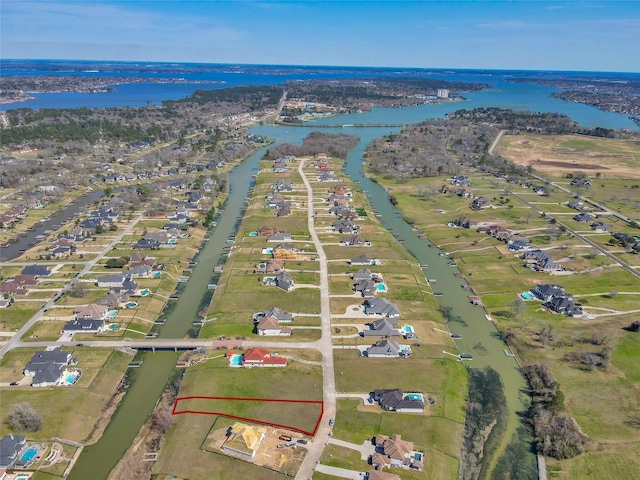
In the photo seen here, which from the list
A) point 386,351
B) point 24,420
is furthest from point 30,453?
point 386,351

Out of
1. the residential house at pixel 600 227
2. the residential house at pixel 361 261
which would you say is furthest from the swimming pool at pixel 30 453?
the residential house at pixel 600 227

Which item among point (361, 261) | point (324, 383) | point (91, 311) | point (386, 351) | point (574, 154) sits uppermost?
point (574, 154)

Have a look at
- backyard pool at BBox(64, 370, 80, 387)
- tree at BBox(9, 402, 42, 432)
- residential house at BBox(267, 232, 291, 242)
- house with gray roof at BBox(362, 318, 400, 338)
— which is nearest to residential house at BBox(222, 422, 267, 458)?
tree at BBox(9, 402, 42, 432)

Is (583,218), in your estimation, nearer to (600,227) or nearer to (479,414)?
(600,227)

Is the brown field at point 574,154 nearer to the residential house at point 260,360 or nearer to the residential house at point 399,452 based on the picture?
the residential house at point 260,360

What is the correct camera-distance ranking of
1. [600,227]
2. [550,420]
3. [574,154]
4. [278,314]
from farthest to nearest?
1. [574,154]
2. [600,227]
3. [278,314]
4. [550,420]

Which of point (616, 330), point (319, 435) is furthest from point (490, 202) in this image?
point (319, 435)
